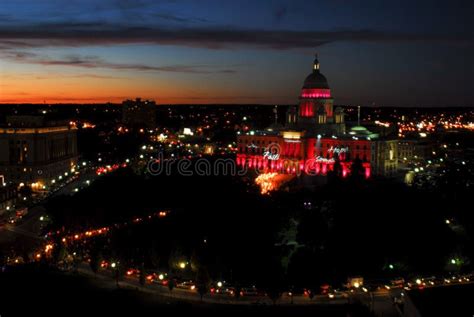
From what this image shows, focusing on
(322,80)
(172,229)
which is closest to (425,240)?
(172,229)

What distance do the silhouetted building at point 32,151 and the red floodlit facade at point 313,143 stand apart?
65.1 feet

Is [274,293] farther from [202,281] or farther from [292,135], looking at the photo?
[292,135]

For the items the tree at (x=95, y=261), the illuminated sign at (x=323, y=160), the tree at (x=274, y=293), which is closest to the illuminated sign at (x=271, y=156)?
the illuminated sign at (x=323, y=160)

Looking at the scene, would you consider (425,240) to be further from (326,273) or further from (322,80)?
(322,80)

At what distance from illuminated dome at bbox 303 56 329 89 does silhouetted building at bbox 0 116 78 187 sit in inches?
1105

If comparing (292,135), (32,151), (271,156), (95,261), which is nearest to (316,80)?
(292,135)

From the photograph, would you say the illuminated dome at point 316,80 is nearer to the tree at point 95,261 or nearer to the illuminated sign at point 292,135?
the illuminated sign at point 292,135

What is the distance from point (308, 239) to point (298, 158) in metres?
33.1

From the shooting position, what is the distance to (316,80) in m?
71.3

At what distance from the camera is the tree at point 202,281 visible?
26.3 meters

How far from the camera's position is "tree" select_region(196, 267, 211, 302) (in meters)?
26.3

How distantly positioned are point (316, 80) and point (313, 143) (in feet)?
28.4

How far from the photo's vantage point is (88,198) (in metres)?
41.5

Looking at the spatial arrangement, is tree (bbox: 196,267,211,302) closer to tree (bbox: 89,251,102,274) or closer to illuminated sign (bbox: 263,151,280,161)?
tree (bbox: 89,251,102,274)
